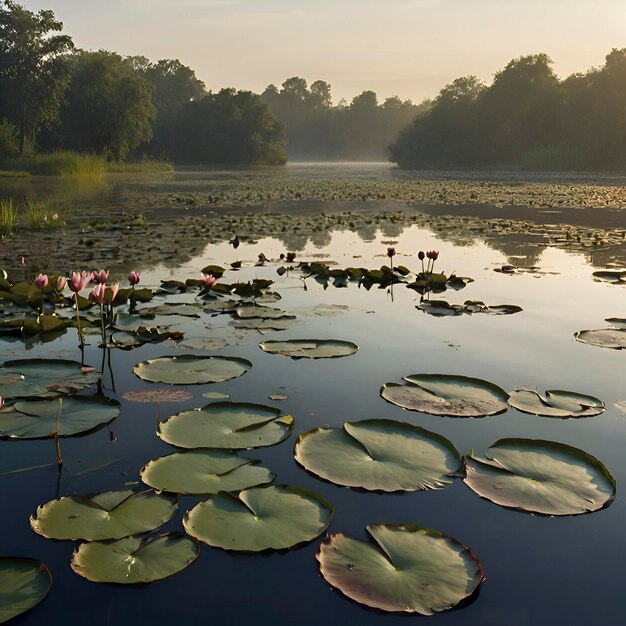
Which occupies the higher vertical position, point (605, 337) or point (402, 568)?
point (605, 337)

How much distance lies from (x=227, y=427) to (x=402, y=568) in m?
0.97

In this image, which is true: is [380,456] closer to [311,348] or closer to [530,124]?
[311,348]

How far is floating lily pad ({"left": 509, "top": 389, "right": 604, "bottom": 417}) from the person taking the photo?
249cm

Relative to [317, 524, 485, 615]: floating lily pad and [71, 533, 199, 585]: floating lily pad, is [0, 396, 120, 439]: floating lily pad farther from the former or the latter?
[317, 524, 485, 615]: floating lily pad

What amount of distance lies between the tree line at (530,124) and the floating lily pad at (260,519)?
138ft

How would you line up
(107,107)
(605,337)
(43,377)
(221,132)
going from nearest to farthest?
1. (43,377)
2. (605,337)
3. (107,107)
4. (221,132)

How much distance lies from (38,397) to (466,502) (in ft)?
5.69

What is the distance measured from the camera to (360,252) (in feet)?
23.2

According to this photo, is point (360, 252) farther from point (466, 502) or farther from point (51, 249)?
point (466, 502)

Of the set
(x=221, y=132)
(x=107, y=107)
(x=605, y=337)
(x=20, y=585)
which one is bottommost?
(x=20, y=585)

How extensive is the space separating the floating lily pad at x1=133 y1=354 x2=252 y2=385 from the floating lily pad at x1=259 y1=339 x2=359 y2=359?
0.29m

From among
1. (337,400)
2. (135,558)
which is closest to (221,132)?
(337,400)

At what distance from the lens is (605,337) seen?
3547 millimetres

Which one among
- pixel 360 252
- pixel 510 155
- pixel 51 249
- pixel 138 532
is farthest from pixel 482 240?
pixel 510 155
